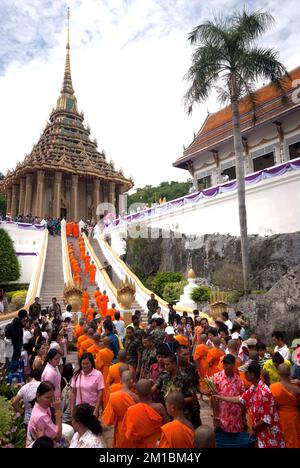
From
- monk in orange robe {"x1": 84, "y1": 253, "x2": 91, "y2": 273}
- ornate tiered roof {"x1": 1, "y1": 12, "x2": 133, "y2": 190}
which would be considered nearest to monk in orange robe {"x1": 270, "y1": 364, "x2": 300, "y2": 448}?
monk in orange robe {"x1": 84, "y1": 253, "x2": 91, "y2": 273}

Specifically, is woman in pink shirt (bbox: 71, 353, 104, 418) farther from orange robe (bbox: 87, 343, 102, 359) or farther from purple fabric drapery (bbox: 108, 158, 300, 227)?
purple fabric drapery (bbox: 108, 158, 300, 227)

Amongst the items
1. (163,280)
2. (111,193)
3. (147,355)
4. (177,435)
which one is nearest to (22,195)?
(111,193)

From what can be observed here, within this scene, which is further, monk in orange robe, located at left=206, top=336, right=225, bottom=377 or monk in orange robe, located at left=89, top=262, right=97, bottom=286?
monk in orange robe, located at left=89, top=262, right=97, bottom=286

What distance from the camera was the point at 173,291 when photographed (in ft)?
56.5

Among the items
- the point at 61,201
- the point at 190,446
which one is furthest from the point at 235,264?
the point at 61,201

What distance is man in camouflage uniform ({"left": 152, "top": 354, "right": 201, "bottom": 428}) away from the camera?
3.68m

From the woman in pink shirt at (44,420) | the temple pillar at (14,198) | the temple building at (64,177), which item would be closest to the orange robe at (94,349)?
the woman in pink shirt at (44,420)

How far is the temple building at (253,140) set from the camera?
19234 mm

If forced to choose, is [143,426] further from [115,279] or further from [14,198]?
[14,198]

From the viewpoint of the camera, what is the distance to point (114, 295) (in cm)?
1622

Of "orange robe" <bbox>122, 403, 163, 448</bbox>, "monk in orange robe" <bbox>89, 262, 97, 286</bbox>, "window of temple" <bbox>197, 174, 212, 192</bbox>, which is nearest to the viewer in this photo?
"orange robe" <bbox>122, 403, 163, 448</bbox>

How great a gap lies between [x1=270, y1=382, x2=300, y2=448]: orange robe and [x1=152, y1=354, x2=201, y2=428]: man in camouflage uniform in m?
0.79

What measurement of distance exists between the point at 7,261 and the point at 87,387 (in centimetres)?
2211

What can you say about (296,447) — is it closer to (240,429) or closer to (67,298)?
(240,429)
